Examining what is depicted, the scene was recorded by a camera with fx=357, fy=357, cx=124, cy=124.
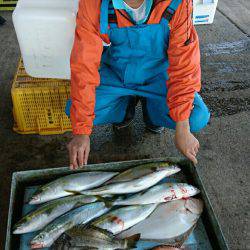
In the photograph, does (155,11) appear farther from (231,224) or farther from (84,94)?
(231,224)

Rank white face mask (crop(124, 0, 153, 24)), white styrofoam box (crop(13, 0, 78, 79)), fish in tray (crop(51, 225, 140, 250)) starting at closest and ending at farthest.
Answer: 1. fish in tray (crop(51, 225, 140, 250))
2. white face mask (crop(124, 0, 153, 24))
3. white styrofoam box (crop(13, 0, 78, 79))

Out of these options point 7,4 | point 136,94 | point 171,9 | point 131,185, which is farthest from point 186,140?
point 7,4

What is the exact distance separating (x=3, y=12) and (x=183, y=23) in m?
3.43

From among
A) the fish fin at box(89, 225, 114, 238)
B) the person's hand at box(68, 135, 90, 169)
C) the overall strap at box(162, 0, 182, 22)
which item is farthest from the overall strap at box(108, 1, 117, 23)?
the fish fin at box(89, 225, 114, 238)

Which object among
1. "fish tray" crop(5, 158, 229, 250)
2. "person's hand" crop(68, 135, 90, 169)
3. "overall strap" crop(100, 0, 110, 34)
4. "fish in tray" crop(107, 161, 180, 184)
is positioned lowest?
"fish tray" crop(5, 158, 229, 250)

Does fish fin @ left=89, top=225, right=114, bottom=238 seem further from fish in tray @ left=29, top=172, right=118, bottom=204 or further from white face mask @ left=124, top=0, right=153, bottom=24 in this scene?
white face mask @ left=124, top=0, right=153, bottom=24

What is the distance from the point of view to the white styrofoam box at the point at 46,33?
90.7 inches

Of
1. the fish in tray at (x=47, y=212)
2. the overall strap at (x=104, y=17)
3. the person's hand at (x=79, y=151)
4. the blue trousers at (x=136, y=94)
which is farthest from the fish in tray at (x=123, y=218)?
the overall strap at (x=104, y=17)

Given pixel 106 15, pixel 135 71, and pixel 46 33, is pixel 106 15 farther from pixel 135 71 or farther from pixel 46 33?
pixel 46 33

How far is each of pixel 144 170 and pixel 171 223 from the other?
1.14 feet

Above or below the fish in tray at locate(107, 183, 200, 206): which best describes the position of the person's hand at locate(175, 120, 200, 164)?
above

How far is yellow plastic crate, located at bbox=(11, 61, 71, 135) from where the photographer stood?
2576mm

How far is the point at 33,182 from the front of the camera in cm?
219

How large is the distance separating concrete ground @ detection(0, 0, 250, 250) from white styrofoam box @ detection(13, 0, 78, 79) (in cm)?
60
